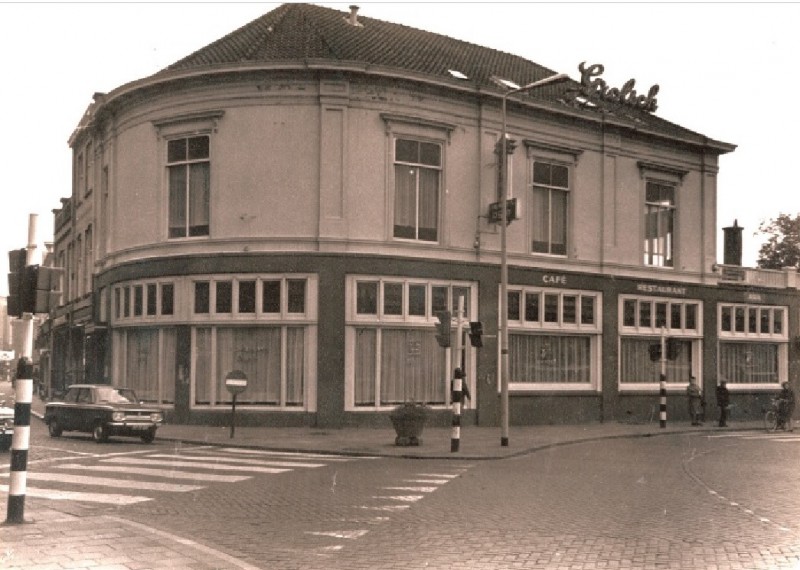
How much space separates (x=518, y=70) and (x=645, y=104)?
4787 millimetres

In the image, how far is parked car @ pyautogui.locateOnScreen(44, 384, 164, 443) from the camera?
21.2 meters

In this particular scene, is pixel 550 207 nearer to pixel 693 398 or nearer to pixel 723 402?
pixel 693 398

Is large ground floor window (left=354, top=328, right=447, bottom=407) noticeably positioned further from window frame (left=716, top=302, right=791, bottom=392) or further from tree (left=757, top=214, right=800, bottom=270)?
tree (left=757, top=214, right=800, bottom=270)

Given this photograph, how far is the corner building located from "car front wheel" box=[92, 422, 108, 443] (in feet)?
16.6

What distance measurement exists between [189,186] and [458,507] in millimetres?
18290

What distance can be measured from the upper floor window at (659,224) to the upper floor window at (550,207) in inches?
157

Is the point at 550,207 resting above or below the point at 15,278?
above

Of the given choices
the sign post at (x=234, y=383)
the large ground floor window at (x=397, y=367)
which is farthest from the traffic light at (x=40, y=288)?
the large ground floor window at (x=397, y=367)

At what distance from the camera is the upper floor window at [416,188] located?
89.8 feet

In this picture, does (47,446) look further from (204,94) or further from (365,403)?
(204,94)

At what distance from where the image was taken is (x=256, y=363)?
86.3 ft

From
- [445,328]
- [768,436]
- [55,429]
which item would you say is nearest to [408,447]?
[445,328]

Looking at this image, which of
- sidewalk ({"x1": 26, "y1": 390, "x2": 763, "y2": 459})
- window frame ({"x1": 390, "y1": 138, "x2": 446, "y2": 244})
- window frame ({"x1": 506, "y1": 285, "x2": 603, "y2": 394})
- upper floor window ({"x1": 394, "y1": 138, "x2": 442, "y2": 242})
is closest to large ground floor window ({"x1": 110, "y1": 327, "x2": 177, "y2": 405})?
sidewalk ({"x1": 26, "y1": 390, "x2": 763, "y2": 459})

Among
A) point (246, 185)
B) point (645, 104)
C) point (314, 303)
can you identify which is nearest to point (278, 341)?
point (314, 303)
